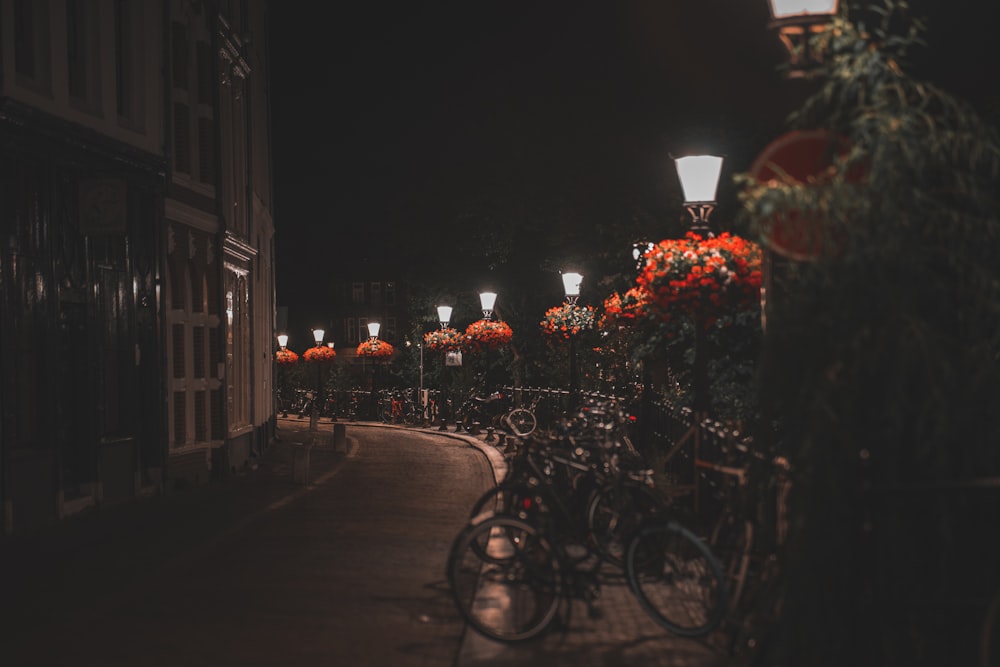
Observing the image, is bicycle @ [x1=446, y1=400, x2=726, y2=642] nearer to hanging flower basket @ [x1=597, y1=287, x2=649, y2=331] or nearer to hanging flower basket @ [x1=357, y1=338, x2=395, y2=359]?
hanging flower basket @ [x1=597, y1=287, x2=649, y2=331]

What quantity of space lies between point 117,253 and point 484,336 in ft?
55.8

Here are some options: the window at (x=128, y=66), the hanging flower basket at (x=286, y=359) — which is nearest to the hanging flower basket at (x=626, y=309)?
the window at (x=128, y=66)

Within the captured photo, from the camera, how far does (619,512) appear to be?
841cm

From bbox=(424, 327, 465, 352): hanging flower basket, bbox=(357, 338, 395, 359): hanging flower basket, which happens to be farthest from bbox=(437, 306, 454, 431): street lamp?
bbox=(357, 338, 395, 359): hanging flower basket

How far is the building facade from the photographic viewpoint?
13.4 meters

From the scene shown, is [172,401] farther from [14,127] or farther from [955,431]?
[955,431]

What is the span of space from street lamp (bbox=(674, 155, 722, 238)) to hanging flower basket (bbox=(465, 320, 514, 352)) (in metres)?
21.5

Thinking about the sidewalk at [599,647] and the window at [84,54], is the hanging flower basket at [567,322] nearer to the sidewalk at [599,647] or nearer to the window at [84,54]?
the window at [84,54]

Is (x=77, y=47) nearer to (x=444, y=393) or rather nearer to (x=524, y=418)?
(x=524, y=418)

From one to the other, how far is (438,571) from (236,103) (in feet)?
51.2

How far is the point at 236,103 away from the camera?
2352cm

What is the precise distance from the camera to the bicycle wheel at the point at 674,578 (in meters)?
6.91

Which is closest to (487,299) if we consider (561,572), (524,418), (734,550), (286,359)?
(524,418)

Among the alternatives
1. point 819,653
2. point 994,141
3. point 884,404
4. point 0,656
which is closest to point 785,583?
point 819,653
